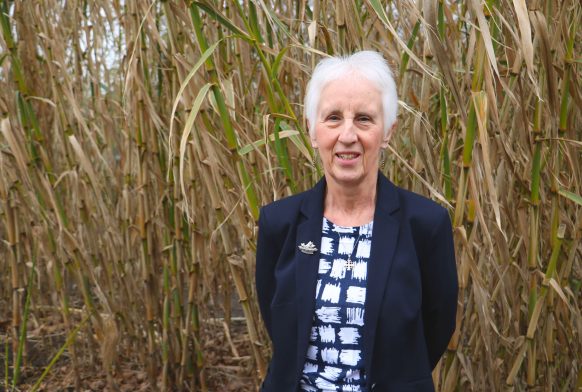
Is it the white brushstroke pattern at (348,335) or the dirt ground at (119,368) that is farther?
the dirt ground at (119,368)

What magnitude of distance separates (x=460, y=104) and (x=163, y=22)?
1.75 m

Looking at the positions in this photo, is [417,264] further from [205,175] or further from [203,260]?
[203,260]

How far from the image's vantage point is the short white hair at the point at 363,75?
4.68ft

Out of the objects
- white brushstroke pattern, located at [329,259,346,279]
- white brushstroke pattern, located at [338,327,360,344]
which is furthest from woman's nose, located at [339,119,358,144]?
white brushstroke pattern, located at [338,327,360,344]

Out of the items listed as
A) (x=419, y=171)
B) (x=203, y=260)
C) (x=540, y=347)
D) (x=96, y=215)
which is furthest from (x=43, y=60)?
(x=540, y=347)

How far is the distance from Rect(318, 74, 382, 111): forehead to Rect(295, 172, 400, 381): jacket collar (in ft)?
0.55

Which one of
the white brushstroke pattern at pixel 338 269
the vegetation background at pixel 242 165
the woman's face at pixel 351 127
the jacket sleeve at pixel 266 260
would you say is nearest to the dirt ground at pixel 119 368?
the vegetation background at pixel 242 165

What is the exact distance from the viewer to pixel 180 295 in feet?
8.15

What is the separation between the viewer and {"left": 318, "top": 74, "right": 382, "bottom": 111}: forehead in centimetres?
Answer: 141

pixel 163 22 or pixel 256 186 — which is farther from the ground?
pixel 163 22

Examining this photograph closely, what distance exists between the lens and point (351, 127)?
140cm

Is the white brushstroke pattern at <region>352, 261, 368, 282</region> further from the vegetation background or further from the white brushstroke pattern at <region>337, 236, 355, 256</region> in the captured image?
the vegetation background

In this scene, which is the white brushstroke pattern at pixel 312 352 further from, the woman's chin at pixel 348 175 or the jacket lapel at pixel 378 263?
the woman's chin at pixel 348 175

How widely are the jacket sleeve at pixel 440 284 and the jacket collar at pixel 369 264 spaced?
95mm
